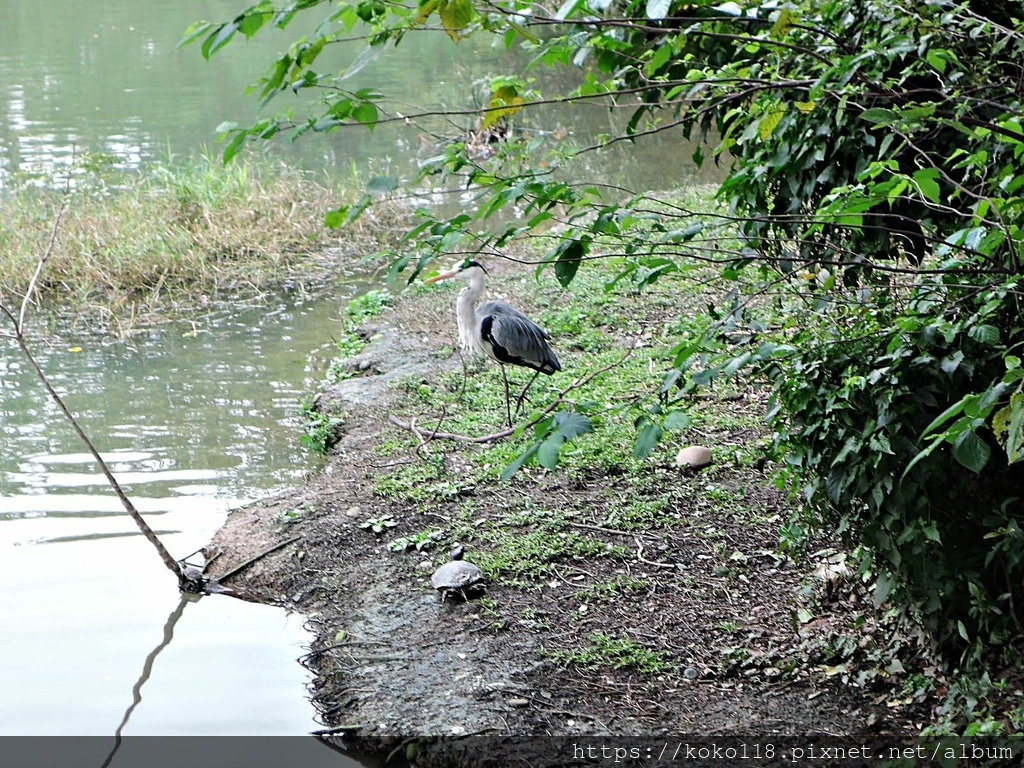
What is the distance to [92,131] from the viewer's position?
13984 mm

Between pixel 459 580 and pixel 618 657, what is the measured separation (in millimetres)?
761

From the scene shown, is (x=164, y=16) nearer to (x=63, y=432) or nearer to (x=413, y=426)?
(x=63, y=432)

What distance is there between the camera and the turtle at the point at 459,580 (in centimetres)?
416

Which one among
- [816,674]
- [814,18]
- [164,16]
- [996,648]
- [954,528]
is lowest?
[164,16]

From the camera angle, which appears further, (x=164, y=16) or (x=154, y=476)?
(x=164, y=16)

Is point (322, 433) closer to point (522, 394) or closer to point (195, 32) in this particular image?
point (522, 394)

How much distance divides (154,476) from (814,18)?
4348mm

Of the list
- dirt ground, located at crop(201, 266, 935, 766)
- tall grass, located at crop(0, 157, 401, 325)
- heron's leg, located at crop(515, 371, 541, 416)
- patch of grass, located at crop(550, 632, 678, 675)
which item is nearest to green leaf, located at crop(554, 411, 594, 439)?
dirt ground, located at crop(201, 266, 935, 766)

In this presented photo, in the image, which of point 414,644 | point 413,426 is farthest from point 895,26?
point 413,426

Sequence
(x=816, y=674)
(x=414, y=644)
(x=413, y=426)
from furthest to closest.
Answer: (x=413, y=426) < (x=414, y=644) < (x=816, y=674)

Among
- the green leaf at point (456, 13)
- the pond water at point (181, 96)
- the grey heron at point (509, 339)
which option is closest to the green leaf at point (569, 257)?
the green leaf at point (456, 13)

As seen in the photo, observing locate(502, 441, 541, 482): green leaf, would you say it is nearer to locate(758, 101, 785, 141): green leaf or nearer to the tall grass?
locate(758, 101, 785, 141): green leaf

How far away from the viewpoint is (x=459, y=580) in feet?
13.7

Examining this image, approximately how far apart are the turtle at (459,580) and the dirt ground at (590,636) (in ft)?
0.18
